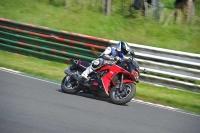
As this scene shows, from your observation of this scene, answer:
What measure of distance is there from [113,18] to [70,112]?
346 inches

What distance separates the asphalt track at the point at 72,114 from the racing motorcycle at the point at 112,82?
0.19 meters

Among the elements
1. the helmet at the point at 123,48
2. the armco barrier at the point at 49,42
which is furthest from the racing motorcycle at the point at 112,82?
the armco barrier at the point at 49,42

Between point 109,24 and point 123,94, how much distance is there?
6684mm

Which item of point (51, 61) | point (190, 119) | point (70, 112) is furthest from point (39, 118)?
point (51, 61)

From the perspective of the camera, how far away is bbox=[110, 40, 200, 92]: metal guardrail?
1201 cm

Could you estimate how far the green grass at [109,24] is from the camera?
14.9 m

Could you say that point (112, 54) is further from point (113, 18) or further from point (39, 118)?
point (113, 18)

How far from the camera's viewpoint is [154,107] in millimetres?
10023

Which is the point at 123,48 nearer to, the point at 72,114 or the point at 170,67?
the point at 72,114

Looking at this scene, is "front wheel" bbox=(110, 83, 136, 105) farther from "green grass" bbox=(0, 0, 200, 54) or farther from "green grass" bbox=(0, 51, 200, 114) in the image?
"green grass" bbox=(0, 0, 200, 54)

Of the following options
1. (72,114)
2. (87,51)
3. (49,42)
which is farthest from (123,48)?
(49,42)

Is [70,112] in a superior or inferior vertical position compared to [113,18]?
inferior

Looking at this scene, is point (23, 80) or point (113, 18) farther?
point (113, 18)

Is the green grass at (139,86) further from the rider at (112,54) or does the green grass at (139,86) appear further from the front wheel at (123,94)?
the rider at (112,54)
